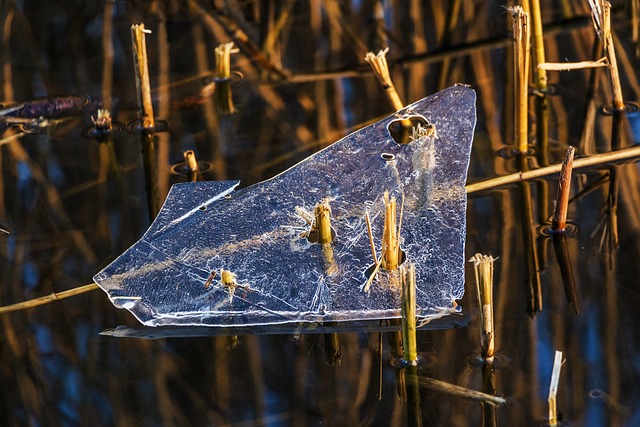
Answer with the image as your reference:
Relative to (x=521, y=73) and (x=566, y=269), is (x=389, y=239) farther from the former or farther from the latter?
(x=521, y=73)

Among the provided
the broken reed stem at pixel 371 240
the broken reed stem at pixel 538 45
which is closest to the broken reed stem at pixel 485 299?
the broken reed stem at pixel 371 240

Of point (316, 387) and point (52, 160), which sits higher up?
point (52, 160)

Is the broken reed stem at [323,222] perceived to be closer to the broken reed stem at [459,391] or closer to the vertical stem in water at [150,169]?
the broken reed stem at [459,391]

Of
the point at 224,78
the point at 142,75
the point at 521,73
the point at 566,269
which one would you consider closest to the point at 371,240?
the point at 566,269

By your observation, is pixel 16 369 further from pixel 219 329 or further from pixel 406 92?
pixel 406 92

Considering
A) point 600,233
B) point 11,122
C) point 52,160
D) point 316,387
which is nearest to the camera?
point 316,387

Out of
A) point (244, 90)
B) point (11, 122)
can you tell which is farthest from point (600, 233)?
point (11, 122)
